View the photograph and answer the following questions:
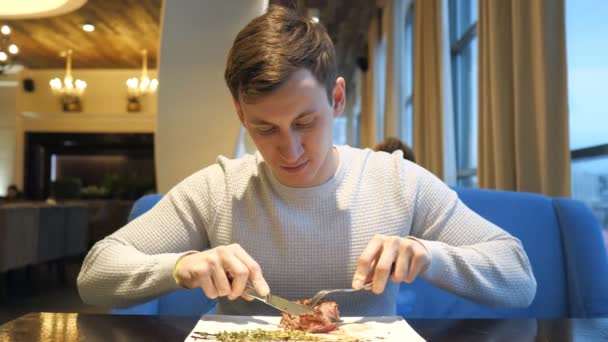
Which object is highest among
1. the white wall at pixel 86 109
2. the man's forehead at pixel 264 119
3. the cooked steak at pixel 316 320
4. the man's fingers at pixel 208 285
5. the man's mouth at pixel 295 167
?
the white wall at pixel 86 109

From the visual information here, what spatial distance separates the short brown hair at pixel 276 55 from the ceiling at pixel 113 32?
15.5ft

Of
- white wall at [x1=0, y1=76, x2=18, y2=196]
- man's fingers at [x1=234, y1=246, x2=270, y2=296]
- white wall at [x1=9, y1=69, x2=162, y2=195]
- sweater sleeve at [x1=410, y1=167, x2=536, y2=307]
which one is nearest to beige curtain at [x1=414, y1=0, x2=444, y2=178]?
sweater sleeve at [x1=410, y1=167, x2=536, y2=307]

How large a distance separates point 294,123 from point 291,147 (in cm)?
4

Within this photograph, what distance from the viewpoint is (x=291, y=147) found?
3.29 ft

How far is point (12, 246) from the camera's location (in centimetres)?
441

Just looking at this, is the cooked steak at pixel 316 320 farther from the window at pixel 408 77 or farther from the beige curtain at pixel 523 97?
the window at pixel 408 77

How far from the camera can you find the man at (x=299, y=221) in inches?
38.4

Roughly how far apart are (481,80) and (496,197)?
5.95 ft

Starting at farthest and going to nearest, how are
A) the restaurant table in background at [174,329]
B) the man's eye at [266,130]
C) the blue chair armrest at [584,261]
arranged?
the blue chair armrest at [584,261]
the man's eye at [266,130]
the restaurant table in background at [174,329]

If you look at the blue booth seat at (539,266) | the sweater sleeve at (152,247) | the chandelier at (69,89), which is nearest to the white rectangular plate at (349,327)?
the sweater sleeve at (152,247)

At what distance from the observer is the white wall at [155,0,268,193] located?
3.10 meters

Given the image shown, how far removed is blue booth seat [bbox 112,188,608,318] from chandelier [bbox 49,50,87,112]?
24.5 ft

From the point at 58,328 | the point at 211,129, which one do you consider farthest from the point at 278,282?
the point at 211,129

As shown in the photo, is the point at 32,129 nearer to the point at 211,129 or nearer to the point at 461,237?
the point at 211,129
